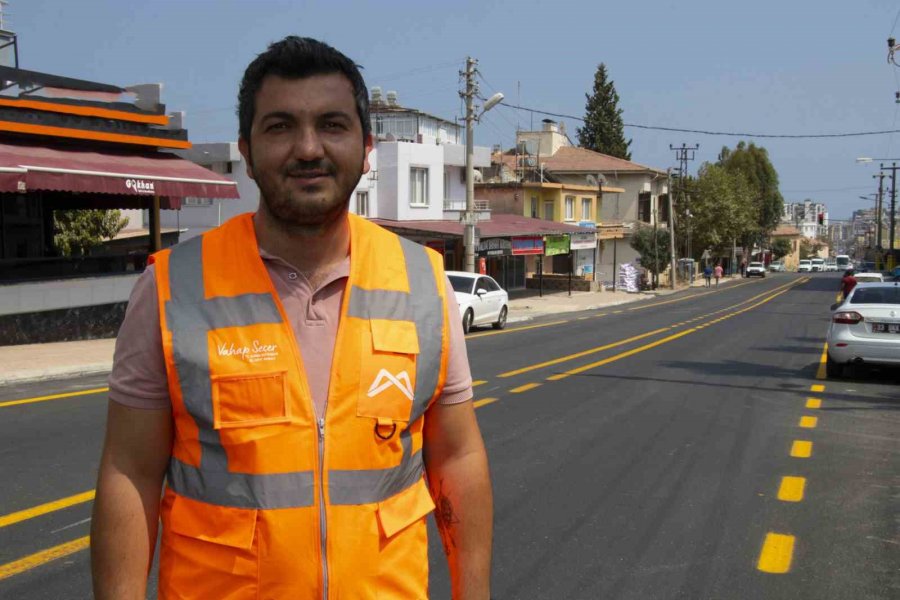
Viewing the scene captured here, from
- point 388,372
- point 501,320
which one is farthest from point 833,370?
point 388,372

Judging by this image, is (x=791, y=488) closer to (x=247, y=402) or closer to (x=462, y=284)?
(x=247, y=402)

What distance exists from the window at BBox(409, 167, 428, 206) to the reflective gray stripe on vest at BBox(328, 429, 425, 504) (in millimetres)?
Answer: 42229

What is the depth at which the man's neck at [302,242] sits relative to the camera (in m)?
2.30

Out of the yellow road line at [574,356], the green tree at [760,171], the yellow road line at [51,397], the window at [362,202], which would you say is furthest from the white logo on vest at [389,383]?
the green tree at [760,171]

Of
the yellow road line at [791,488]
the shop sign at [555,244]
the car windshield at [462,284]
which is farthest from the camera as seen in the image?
the shop sign at [555,244]

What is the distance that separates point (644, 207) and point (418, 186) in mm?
37469

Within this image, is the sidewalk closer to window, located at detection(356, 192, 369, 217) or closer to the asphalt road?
the asphalt road

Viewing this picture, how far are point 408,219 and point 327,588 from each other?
138 ft

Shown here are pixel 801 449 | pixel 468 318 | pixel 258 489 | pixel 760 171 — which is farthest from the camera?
pixel 760 171

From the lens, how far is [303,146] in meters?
2.20

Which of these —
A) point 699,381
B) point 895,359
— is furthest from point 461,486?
point 895,359

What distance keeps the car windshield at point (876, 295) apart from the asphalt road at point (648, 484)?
125 centimetres

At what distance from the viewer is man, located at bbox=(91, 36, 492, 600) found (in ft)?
6.87

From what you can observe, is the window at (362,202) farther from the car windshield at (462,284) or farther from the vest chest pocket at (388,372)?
the vest chest pocket at (388,372)
